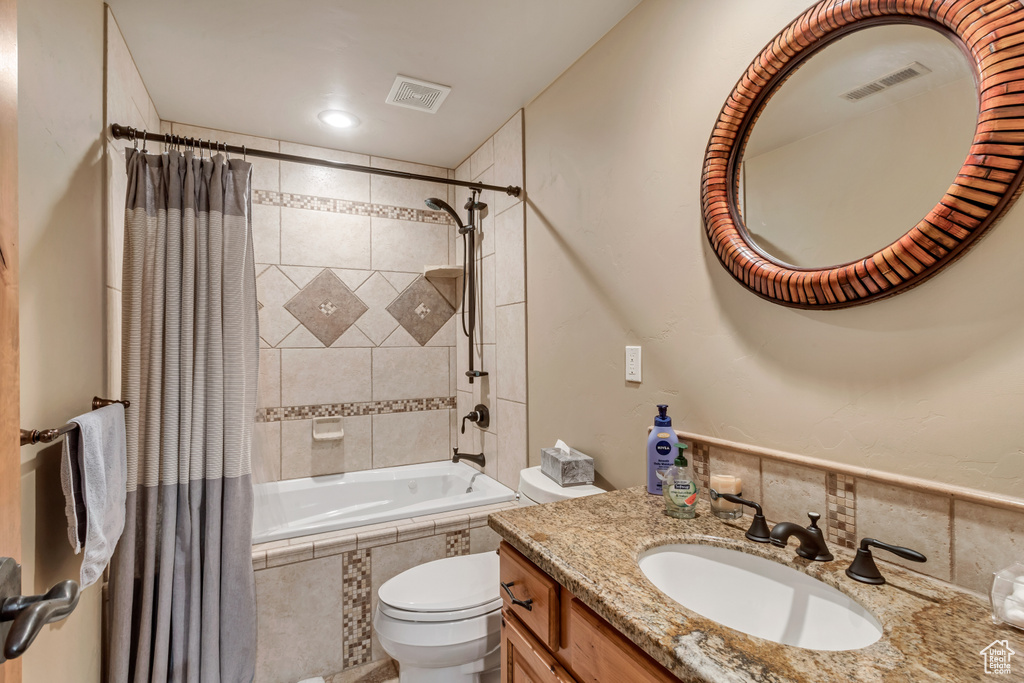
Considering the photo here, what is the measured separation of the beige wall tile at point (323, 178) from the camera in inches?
111

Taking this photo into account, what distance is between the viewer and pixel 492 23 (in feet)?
5.78

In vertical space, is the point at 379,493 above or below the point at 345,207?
below

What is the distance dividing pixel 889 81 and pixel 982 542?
2.93 feet

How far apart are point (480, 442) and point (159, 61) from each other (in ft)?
7.75

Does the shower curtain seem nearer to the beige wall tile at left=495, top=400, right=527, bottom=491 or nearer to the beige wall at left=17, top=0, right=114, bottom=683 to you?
the beige wall at left=17, top=0, right=114, bottom=683

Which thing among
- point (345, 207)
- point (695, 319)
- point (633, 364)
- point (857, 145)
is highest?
point (345, 207)

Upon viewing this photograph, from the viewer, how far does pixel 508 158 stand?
2547mm

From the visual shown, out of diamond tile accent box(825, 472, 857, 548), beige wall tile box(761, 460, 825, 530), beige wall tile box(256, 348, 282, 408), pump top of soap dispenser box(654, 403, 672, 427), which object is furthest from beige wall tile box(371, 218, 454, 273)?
diamond tile accent box(825, 472, 857, 548)

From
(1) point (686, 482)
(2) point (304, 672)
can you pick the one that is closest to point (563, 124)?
(1) point (686, 482)

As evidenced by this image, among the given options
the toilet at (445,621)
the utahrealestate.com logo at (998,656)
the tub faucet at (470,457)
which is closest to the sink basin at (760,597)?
the utahrealestate.com logo at (998,656)

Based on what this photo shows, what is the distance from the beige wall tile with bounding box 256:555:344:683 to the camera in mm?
1882

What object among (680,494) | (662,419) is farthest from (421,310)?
(680,494)

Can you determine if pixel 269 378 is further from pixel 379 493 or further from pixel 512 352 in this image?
pixel 512 352

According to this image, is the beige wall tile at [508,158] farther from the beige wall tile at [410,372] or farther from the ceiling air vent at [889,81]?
the ceiling air vent at [889,81]
